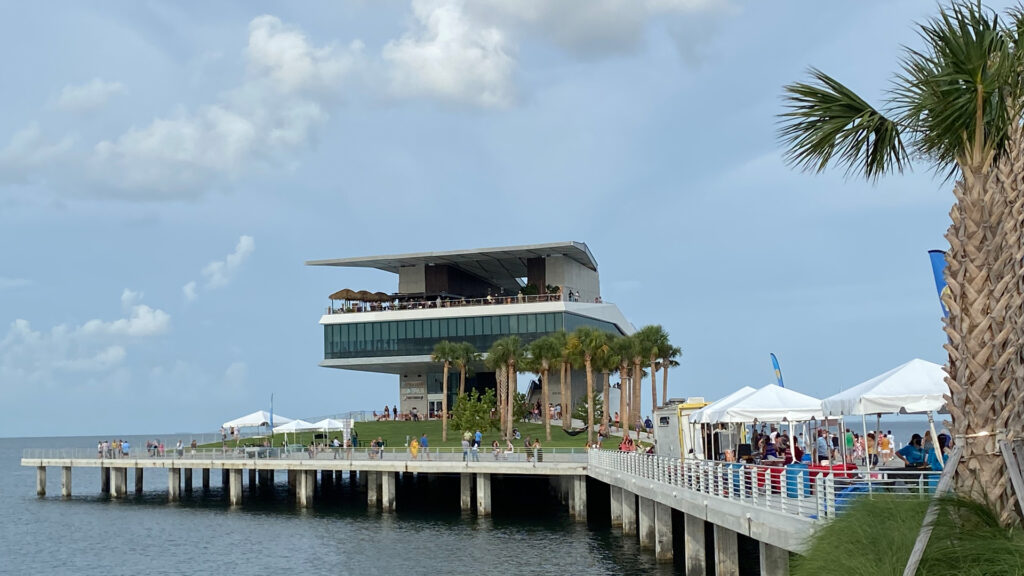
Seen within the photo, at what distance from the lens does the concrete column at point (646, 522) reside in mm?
32875

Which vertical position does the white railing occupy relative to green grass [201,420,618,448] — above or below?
above

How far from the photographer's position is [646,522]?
3300cm

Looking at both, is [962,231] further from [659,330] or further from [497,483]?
[659,330]

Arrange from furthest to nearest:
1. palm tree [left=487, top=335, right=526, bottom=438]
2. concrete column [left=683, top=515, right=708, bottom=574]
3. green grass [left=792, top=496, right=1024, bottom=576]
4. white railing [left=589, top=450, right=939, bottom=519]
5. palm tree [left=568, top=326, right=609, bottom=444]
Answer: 1. palm tree [left=487, top=335, right=526, bottom=438]
2. palm tree [left=568, top=326, right=609, bottom=444]
3. concrete column [left=683, top=515, right=708, bottom=574]
4. white railing [left=589, top=450, right=939, bottom=519]
5. green grass [left=792, top=496, right=1024, bottom=576]

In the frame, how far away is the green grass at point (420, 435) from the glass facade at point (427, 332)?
6216 millimetres

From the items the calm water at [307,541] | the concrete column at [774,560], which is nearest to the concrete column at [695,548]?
the calm water at [307,541]

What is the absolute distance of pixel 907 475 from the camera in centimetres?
1803

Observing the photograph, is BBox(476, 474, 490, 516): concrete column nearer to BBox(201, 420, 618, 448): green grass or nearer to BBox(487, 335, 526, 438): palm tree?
BBox(201, 420, 618, 448): green grass

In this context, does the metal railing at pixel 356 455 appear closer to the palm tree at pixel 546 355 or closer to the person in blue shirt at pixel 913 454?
the palm tree at pixel 546 355

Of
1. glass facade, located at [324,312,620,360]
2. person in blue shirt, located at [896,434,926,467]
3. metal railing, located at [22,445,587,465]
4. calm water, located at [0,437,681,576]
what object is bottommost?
calm water, located at [0,437,681,576]

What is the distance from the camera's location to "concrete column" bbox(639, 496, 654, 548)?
108 ft

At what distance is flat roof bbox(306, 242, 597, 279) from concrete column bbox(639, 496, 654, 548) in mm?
45998

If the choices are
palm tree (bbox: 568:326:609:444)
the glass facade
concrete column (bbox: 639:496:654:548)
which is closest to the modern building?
the glass facade

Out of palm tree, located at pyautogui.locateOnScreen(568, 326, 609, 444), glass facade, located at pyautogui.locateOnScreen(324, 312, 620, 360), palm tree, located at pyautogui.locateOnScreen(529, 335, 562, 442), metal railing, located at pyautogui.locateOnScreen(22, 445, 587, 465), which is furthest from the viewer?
glass facade, located at pyautogui.locateOnScreen(324, 312, 620, 360)
